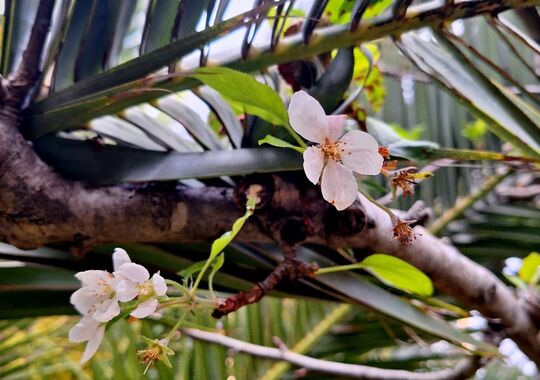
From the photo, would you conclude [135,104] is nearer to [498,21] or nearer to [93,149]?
[93,149]

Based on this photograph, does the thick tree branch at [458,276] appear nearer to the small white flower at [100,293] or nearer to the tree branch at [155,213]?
the tree branch at [155,213]

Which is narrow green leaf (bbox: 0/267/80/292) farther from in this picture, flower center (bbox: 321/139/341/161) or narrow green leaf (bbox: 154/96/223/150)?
flower center (bbox: 321/139/341/161)

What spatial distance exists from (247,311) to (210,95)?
0.35 meters

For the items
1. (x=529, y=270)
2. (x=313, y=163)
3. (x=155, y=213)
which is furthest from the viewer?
(x=529, y=270)

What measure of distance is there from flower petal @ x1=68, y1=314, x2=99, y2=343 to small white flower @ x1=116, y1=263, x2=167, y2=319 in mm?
40

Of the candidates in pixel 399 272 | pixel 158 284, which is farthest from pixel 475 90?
pixel 158 284

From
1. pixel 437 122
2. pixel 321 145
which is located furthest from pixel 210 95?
pixel 437 122

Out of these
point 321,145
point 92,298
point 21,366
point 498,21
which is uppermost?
point 498,21

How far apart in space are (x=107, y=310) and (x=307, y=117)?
→ 132 mm

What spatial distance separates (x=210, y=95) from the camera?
0.40 meters

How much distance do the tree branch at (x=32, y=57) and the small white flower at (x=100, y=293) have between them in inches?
5.3

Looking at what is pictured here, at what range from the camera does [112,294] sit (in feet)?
0.94

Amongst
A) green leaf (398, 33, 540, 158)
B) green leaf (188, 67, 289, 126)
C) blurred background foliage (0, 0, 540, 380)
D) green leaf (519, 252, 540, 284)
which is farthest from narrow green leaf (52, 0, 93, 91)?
green leaf (519, 252, 540, 284)

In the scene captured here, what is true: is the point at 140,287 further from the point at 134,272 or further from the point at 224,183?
the point at 224,183
